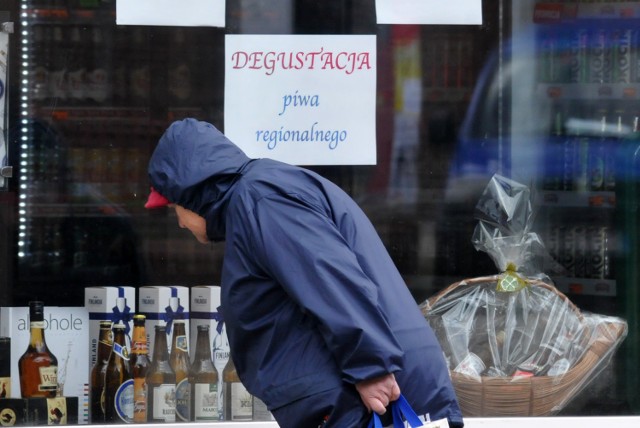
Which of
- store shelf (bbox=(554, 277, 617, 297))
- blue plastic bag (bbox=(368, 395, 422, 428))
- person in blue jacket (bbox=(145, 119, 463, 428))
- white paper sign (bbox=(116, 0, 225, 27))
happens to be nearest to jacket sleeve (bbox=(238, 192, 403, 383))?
person in blue jacket (bbox=(145, 119, 463, 428))

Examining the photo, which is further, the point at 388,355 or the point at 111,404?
the point at 111,404

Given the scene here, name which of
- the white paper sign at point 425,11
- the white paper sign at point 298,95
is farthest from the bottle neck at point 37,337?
the white paper sign at point 425,11

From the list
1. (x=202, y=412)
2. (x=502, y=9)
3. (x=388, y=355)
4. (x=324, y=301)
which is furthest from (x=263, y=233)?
(x=502, y=9)

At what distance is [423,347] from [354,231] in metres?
0.39

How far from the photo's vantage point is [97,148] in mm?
5363

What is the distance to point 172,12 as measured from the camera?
5.38 meters

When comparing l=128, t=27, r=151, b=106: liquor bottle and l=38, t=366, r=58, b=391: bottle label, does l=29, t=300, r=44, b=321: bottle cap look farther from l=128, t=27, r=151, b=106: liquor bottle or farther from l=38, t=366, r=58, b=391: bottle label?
l=128, t=27, r=151, b=106: liquor bottle

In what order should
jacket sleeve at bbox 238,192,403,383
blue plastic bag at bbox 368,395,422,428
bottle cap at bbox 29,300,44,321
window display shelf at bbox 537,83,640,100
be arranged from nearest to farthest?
jacket sleeve at bbox 238,192,403,383 < blue plastic bag at bbox 368,395,422,428 < bottle cap at bbox 29,300,44,321 < window display shelf at bbox 537,83,640,100

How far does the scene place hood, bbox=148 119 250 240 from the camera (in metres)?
3.74

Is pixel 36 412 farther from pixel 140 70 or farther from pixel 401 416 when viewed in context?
pixel 401 416

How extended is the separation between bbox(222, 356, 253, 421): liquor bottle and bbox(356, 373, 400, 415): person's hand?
5.95 feet

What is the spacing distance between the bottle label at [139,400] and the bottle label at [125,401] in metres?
0.02

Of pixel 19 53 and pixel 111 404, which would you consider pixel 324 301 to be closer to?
pixel 111 404

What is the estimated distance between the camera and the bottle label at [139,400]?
520 cm
